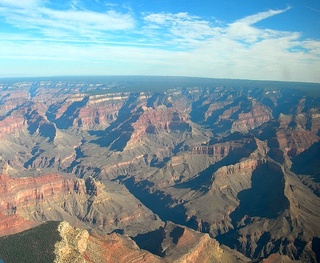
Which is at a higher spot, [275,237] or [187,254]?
[187,254]

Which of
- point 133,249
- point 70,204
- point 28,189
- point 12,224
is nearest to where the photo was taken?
point 133,249

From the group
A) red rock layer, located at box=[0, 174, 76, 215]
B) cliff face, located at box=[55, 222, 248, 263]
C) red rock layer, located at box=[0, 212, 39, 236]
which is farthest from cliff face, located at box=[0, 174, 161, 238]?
cliff face, located at box=[55, 222, 248, 263]

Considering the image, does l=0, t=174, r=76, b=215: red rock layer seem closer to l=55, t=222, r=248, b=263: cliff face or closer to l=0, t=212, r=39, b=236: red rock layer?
l=0, t=212, r=39, b=236: red rock layer

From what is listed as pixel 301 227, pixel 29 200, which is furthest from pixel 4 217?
pixel 301 227

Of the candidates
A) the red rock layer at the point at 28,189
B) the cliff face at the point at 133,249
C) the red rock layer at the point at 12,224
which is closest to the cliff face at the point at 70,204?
the red rock layer at the point at 28,189

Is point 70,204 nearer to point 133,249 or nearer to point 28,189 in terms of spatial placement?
point 28,189

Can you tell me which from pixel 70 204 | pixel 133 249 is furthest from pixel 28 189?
pixel 133 249

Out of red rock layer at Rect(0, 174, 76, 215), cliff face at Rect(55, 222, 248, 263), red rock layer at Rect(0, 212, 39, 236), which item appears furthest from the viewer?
red rock layer at Rect(0, 174, 76, 215)

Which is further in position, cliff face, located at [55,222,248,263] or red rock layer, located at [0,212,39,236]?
red rock layer, located at [0,212,39,236]

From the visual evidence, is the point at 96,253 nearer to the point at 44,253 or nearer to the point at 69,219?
the point at 44,253

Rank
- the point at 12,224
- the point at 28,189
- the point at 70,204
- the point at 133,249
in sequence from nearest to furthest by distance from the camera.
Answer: the point at 133,249 < the point at 12,224 < the point at 28,189 < the point at 70,204

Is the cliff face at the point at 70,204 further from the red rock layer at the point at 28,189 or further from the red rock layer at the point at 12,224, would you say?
the red rock layer at the point at 12,224
